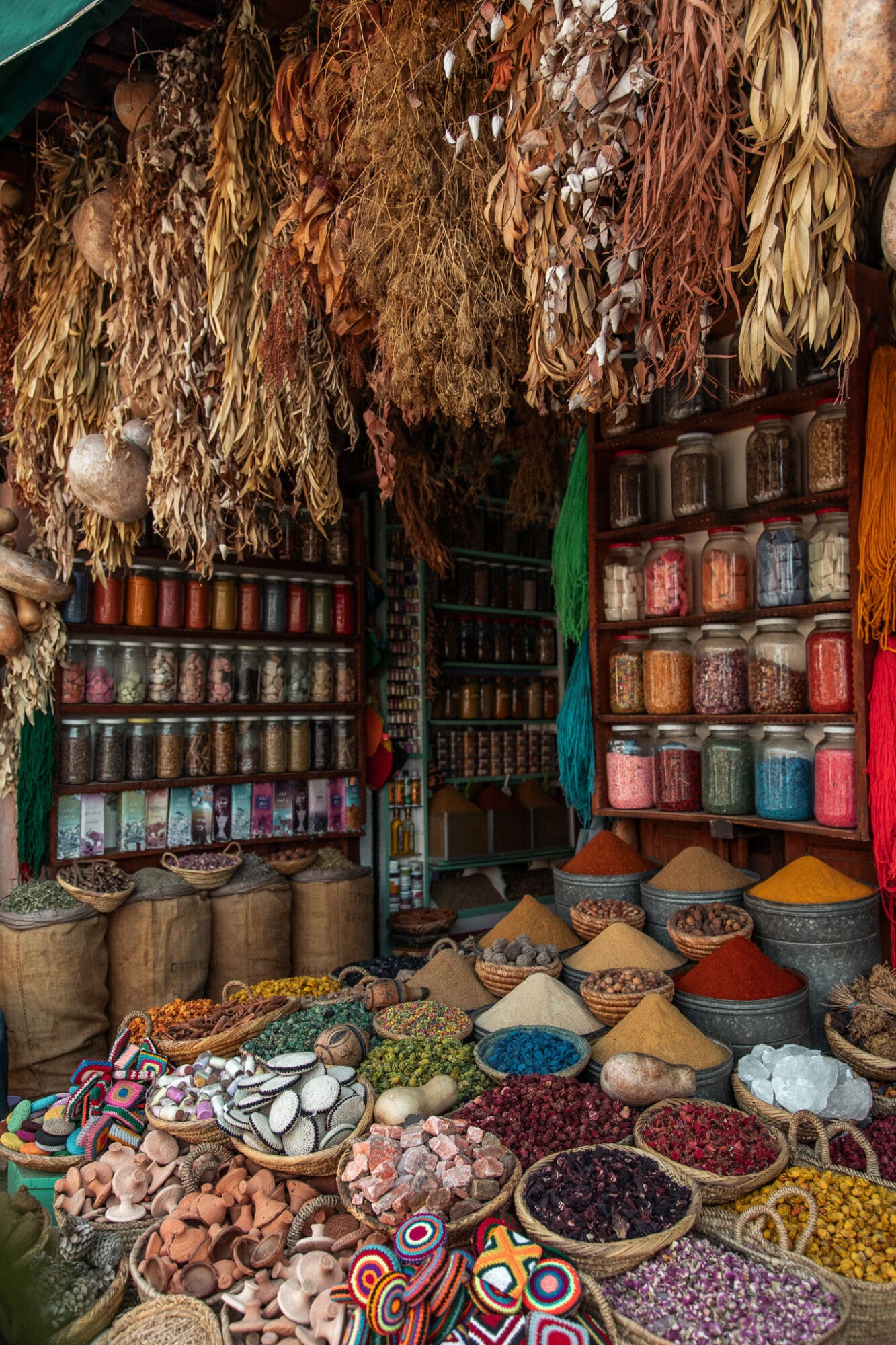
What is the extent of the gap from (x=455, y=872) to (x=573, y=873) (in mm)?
2250

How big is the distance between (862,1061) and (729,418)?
5.10 ft

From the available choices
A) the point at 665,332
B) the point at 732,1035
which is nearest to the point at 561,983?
the point at 732,1035

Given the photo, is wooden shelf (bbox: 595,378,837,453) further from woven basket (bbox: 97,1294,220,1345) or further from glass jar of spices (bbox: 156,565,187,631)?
woven basket (bbox: 97,1294,220,1345)

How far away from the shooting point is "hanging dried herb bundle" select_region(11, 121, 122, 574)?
271 centimetres

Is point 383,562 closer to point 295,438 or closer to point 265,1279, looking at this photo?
point 295,438

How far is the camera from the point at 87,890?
9.77ft

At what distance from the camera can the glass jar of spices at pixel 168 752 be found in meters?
3.50

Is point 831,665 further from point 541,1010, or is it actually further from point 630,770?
point 541,1010

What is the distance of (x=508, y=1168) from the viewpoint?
4.63 ft

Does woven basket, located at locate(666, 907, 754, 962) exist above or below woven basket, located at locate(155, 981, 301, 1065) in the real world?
above

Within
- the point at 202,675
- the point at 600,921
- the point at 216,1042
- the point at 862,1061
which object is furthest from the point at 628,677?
the point at 202,675

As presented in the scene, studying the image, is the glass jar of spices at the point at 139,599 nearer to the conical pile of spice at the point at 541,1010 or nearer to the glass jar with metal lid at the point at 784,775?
the conical pile of spice at the point at 541,1010

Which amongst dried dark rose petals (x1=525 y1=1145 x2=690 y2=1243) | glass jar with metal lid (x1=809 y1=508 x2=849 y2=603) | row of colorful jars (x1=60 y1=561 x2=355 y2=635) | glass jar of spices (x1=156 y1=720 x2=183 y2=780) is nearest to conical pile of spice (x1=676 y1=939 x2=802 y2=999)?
dried dark rose petals (x1=525 y1=1145 x2=690 y2=1243)

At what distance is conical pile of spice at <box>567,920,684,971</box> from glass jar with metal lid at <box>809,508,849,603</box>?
2.91ft
